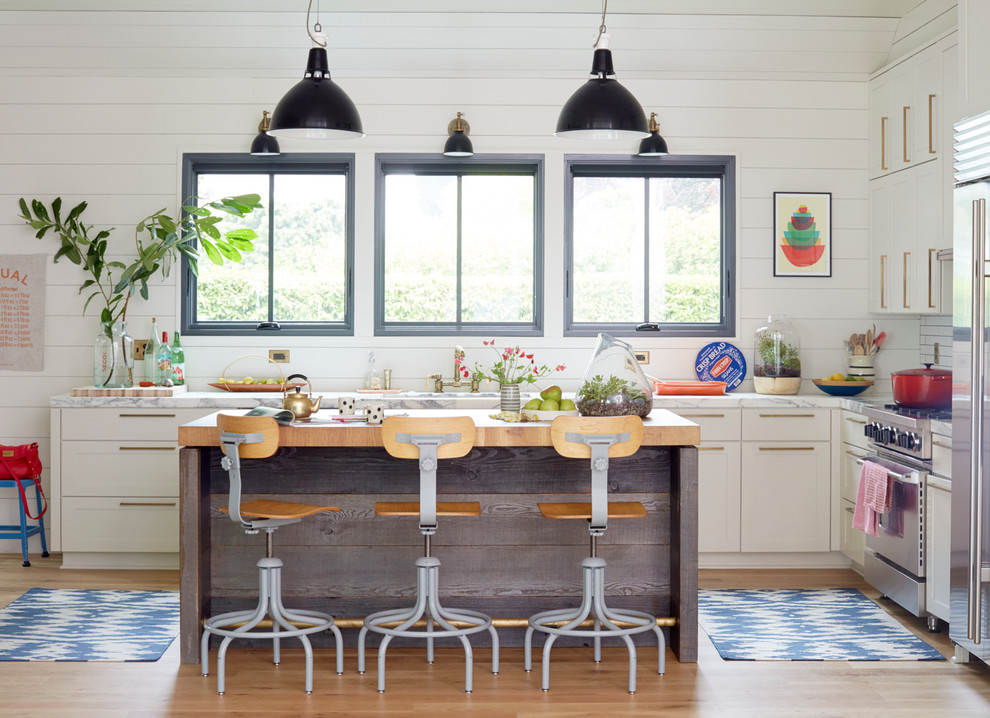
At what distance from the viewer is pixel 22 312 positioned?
19.3 ft

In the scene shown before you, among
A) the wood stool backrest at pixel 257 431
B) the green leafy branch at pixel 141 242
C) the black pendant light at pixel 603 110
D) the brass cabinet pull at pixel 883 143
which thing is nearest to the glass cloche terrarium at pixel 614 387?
the black pendant light at pixel 603 110

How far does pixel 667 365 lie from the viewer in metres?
6.02

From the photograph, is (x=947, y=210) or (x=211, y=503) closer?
(x=211, y=503)

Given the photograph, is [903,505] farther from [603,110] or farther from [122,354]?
[122,354]

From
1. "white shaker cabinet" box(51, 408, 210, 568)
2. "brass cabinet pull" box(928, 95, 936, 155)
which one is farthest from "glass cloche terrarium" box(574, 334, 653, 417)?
"white shaker cabinet" box(51, 408, 210, 568)

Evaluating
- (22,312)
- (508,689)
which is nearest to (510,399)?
(508,689)

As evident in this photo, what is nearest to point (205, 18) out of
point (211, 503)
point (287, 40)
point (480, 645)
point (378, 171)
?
point (287, 40)

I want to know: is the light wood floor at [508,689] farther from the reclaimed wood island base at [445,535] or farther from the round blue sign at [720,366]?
the round blue sign at [720,366]

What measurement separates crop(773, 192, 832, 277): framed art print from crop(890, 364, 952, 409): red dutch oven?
135 centimetres

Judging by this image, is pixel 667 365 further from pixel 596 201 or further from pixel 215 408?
pixel 215 408

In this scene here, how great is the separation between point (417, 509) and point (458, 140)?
2804 mm

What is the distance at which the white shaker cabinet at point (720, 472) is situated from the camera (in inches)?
215

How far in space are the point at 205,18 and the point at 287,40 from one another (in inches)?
18.4

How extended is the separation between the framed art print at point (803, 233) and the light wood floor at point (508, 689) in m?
2.55
